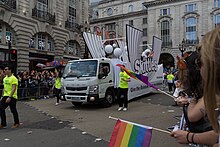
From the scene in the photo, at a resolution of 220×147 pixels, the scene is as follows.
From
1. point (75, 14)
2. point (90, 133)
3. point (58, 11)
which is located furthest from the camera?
point (75, 14)

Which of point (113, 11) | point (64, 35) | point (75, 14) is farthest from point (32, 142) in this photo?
point (113, 11)

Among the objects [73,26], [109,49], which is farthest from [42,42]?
[109,49]

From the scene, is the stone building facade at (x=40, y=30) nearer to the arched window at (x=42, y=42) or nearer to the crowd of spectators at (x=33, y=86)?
the arched window at (x=42, y=42)

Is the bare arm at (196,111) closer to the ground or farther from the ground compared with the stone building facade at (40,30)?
closer to the ground

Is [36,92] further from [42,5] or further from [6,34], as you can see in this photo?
[42,5]

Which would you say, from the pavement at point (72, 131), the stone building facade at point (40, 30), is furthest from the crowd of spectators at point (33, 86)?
the pavement at point (72, 131)

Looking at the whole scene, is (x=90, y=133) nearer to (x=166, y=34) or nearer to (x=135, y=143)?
(x=135, y=143)

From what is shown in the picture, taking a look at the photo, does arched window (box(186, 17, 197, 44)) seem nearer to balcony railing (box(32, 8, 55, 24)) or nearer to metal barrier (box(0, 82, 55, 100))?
balcony railing (box(32, 8, 55, 24))

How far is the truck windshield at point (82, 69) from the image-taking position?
10641 millimetres

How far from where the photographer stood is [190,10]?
4788 cm

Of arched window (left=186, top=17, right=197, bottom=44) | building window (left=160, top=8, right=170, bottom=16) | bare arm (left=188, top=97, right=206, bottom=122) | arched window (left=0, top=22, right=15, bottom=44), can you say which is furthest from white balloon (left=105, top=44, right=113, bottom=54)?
building window (left=160, top=8, right=170, bottom=16)

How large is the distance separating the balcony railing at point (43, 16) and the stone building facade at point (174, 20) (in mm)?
24479

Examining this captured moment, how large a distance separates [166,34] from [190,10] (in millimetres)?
6842

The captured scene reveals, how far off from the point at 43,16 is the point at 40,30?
189cm
